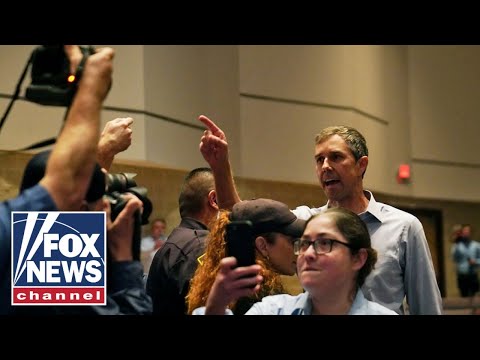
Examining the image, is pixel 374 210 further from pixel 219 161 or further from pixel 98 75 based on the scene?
pixel 98 75

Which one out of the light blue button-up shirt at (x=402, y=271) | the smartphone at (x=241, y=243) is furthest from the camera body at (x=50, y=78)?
the light blue button-up shirt at (x=402, y=271)

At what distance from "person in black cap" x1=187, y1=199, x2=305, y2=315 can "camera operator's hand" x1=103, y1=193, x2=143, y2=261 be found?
61 cm

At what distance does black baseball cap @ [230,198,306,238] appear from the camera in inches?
123

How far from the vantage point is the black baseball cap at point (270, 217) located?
3.13m

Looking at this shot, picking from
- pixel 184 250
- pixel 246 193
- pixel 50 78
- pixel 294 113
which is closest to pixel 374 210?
pixel 184 250

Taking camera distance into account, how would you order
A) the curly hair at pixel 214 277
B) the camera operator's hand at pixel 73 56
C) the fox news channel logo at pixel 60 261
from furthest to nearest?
1. the curly hair at pixel 214 277
2. the fox news channel logo at pixel 60 261
3. the camera operator's hand at pixel 73 56

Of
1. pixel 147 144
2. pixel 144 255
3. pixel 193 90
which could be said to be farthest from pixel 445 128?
pixel 144 255

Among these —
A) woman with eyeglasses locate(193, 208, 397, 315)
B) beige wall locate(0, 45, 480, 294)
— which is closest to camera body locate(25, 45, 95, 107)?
woman with eyeglasses locate(193, 208, 397, 315)

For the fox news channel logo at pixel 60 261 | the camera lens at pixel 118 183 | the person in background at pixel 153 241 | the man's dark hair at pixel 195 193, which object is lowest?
the person in background at pixel 153 241

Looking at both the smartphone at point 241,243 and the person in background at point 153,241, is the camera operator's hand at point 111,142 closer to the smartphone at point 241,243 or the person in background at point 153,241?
the smartphone at point 241,243

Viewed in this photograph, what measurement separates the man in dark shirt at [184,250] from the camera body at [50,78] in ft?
3.31

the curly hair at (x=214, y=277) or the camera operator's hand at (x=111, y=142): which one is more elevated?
→ the camera operator's hand at (x=111, y=142)
